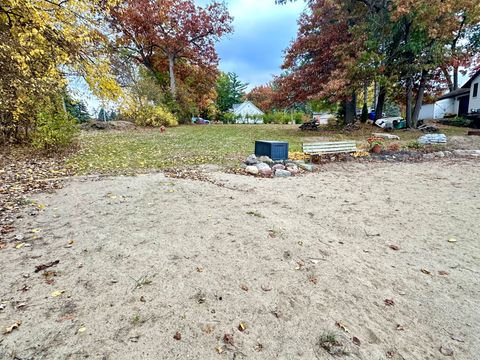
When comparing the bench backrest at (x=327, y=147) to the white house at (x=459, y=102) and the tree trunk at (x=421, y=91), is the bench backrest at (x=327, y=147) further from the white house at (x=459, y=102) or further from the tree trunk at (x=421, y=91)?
the white house at (x=459, y=102)

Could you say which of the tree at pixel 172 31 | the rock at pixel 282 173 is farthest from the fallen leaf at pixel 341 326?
the tree at pixel 172 31

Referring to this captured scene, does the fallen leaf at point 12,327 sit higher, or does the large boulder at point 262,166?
the large boulder at point 262,166

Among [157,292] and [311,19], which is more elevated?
[311,19]

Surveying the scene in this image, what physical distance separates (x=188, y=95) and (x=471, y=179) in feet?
69.0

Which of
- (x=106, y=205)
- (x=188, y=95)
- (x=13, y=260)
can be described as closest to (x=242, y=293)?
(x=13, y=260)

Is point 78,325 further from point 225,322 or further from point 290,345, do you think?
point 290,345

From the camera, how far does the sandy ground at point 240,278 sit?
1.79 metres

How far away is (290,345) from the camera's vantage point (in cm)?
180

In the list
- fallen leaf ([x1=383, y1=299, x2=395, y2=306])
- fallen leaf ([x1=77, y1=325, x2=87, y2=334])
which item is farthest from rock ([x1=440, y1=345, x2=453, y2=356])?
fallen leaf ([x1=77, y1=325, x2=87, y2=334])

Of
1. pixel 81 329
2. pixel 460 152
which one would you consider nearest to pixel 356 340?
pixel 81 329

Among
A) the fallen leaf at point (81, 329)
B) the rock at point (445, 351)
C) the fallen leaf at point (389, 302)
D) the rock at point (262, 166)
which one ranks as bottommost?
the rock at point (445, 351)

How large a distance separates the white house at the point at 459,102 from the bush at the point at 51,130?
24075 mm

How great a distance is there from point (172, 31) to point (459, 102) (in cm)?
2451

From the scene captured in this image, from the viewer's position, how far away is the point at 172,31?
21.0 meters
